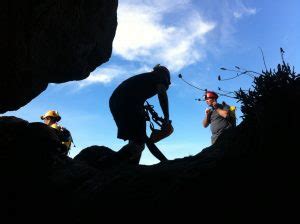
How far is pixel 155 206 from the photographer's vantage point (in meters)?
2.95

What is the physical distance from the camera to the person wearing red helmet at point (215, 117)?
296 inches

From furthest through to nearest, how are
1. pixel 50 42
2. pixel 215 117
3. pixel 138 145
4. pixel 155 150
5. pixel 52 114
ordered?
pixel 52 114, pixel 215 117, pixel 50 42, pixel 155 150, pixel 138 145

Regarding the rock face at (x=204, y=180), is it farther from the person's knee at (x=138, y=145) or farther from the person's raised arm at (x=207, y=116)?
the person's raised arm at (x=207, y=116)

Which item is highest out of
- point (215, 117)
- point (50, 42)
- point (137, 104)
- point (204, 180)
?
Answer: point (50, 42)

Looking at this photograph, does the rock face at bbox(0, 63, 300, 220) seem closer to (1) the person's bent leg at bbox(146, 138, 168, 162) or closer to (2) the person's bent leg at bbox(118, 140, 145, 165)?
(2) the person's bent leg at bbox(118, 140, 145, 165)

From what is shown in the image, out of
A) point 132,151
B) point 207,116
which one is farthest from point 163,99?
point 207,116

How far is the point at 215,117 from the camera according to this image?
777cm

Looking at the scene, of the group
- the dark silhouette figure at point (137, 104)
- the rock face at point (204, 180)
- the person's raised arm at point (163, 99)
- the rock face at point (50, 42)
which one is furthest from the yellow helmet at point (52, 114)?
the rock face at point (204, 180)

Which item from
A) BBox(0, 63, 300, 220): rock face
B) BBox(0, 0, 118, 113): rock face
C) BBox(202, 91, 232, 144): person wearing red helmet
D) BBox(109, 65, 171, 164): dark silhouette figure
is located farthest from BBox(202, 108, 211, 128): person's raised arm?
BBox(0, 63, 300, 220): rock face

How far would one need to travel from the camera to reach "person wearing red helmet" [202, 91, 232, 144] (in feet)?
24.6

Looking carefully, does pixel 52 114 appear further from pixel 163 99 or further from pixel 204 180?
pixel 204 180

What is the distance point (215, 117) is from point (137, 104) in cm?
285

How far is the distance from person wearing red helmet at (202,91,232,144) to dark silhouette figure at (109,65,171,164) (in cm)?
213

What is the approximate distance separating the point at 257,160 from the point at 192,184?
0.67 meters
